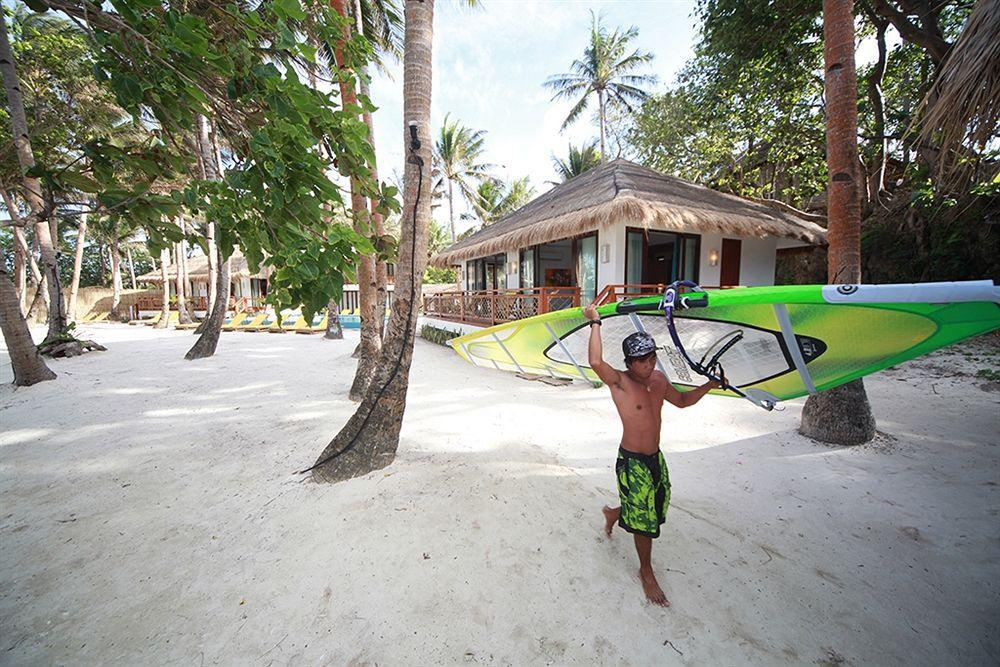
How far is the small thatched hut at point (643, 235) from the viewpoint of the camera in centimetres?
749

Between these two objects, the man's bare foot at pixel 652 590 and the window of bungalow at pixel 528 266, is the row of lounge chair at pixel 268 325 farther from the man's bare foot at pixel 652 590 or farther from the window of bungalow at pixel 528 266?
the man's bare foot at pixel 652 590

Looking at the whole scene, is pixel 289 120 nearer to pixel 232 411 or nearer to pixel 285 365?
pixel 232 411

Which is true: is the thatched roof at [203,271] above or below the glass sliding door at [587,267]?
above

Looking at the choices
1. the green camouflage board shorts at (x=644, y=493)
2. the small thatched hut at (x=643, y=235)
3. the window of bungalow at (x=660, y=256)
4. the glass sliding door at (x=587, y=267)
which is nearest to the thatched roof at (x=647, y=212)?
the small thatched hut at (x=643, y=235)

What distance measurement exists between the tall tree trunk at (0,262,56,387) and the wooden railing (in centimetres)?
870

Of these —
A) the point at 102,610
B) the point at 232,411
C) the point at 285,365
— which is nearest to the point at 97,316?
the point at 285,365

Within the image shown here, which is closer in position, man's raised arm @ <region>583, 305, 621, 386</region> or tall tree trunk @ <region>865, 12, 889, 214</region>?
man's raised arm @ <region>583, 305, 621, 386</region>

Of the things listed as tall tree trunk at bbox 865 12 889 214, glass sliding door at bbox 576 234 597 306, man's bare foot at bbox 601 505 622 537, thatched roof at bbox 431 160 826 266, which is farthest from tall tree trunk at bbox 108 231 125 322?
tall tree trunk at bbox 865 12 889 214

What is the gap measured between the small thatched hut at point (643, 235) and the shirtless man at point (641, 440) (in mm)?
4280

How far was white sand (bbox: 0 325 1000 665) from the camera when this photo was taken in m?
1.85

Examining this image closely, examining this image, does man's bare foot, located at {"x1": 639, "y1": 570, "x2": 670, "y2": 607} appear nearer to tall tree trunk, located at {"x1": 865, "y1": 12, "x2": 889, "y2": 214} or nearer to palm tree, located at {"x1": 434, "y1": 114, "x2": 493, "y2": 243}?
tall tree trunk, located at {"x1": 865, "y1": 12, "x2": 889, "y2": 214}

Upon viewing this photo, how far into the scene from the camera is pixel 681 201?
8188 mm

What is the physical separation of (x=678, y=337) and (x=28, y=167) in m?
4.98

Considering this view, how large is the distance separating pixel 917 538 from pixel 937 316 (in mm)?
1873
